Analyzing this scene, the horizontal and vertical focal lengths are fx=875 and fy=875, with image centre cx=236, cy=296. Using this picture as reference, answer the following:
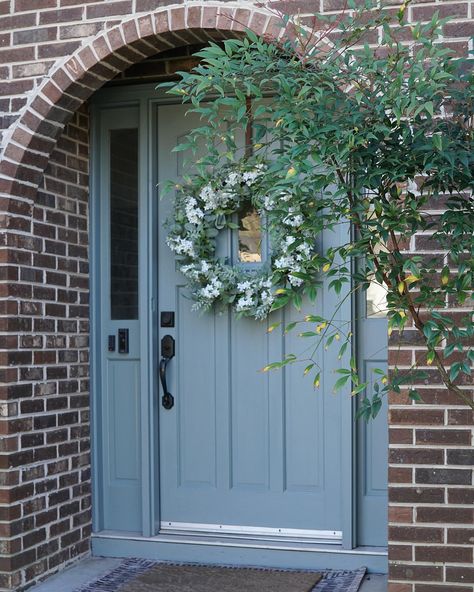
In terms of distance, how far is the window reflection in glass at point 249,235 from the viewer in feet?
14.2

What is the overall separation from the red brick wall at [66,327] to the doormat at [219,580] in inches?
14.1

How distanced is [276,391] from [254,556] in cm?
79

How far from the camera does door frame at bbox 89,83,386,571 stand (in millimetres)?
4418

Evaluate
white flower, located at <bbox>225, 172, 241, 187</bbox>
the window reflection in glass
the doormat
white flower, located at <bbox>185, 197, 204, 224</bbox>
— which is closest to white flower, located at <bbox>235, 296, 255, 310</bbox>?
the window reflection in glass

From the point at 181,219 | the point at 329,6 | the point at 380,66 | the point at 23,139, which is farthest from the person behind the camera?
the point at 181,219

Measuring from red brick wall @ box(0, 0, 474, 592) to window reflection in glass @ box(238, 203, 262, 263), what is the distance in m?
0.82

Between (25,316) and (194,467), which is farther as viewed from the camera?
(194,467)

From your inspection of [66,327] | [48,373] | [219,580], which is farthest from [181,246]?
[219,580]

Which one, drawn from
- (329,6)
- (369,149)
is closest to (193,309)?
(329,6)

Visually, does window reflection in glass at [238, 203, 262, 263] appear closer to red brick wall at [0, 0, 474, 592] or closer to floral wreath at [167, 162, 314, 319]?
floral wreath at [167, 162, 314, 319]

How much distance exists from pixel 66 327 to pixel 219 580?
141cm

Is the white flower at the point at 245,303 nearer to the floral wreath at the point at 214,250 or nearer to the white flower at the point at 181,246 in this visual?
the floral wreath at the point at 214,250

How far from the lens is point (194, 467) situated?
443cm

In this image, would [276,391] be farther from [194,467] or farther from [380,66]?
[380,66]
